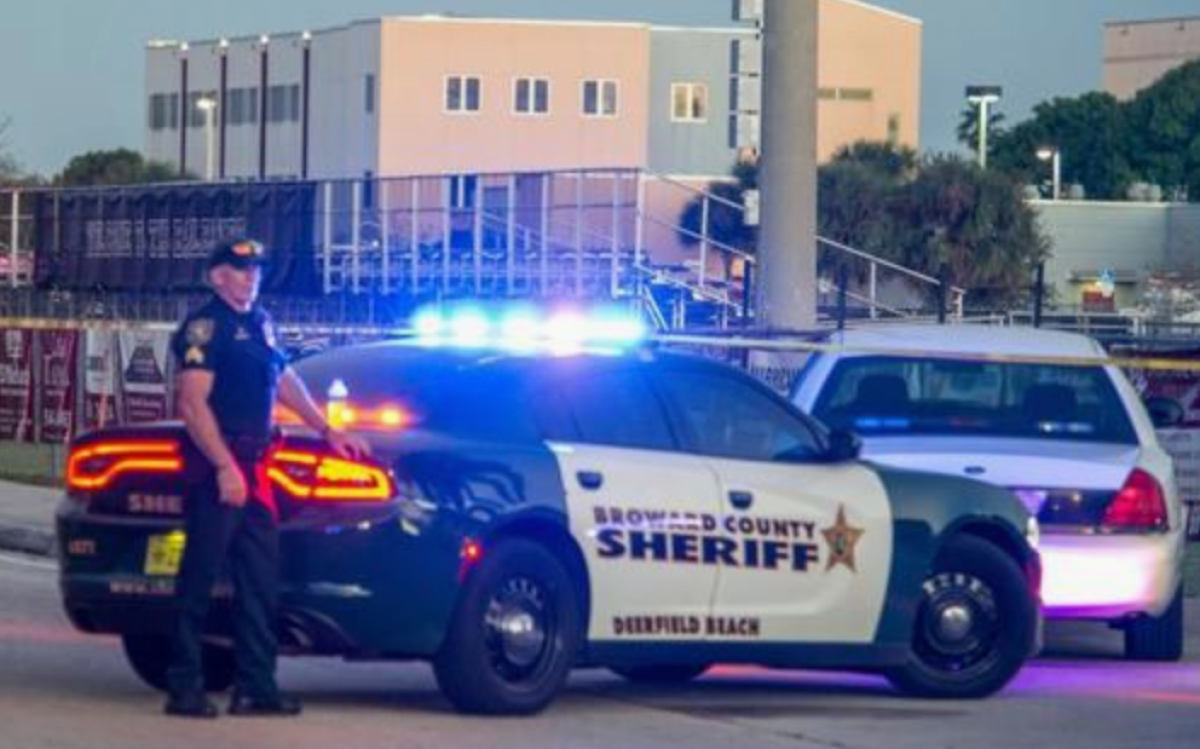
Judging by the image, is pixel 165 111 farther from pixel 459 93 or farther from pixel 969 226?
pixel 969 226

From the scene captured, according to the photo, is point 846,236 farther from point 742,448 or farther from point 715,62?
point 742,448

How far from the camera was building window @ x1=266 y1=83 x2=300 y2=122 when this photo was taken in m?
69.4

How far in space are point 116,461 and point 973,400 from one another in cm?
560

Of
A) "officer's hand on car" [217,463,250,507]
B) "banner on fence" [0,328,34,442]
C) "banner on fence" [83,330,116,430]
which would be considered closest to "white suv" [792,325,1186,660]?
"officer's hand on car" [217,463,250,507]

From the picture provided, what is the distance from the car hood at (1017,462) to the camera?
14.1m

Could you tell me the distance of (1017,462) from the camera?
1421 centimetres

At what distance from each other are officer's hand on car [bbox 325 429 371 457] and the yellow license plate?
71 centimetres

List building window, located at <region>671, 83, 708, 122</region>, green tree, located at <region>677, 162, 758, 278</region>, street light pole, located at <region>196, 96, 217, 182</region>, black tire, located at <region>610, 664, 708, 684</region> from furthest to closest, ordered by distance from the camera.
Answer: building window, located at <region>671, 83, 708, 122</region> → street light pole, located at <region>196, 96, 217, 182</region> → green tree, located at <region>677, 162, 758, 278</region> → black tire, located at <region>610, 664, 708, 684</region>

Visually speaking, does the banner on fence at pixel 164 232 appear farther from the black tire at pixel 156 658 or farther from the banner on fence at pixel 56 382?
the black tire at pixel 156 658

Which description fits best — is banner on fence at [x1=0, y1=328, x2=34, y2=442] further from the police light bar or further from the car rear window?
the car rear window

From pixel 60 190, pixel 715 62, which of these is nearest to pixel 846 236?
pixel 715 62

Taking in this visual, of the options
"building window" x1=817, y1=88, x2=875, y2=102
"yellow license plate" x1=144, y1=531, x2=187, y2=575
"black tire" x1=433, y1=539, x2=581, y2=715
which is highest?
"building window" x1=817, y1=88, x2=875, y2=102

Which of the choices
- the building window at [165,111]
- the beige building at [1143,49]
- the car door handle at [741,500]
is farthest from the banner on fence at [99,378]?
the beige building at [1143,49]

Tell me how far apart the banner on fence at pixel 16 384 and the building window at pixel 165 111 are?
139ft
